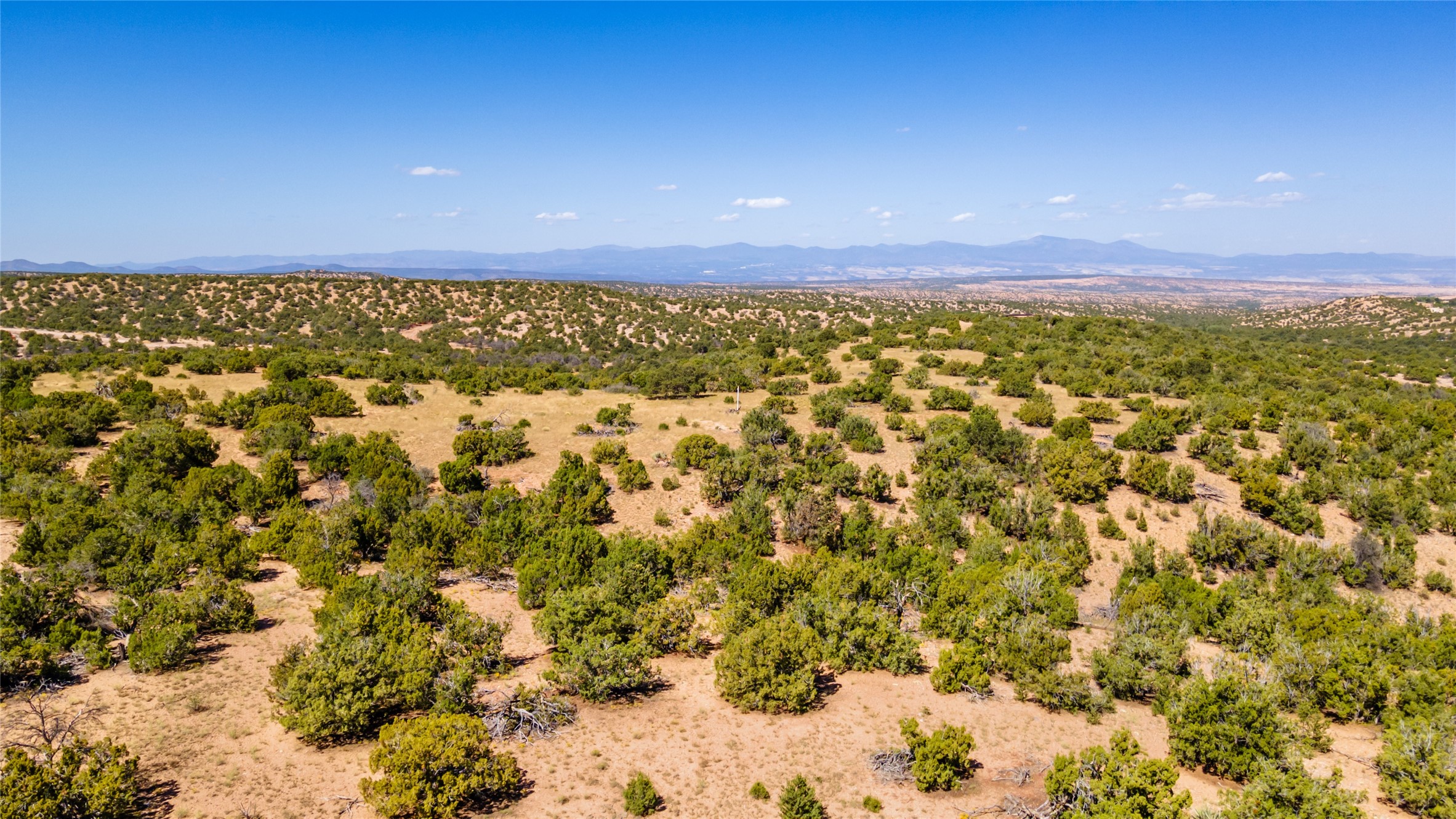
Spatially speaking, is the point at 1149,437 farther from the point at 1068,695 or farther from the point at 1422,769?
the point at 1422,769

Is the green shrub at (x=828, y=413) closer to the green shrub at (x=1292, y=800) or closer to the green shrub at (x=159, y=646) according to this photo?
the green shrub at (x=1292, y=800)

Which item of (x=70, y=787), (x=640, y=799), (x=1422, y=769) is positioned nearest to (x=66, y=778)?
(x=70, y=787)

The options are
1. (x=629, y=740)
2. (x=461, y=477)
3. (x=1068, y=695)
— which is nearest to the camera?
(x=629, y=740)

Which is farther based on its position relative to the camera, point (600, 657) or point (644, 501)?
point (644, 501)

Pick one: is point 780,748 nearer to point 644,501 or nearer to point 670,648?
point 670,648

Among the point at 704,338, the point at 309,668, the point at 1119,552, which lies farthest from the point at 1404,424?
the point at 704,338

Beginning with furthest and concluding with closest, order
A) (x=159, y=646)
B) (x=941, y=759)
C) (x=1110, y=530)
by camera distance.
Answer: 1. (x=1110, y=530)
2. (x=159, y=646)
3. (x=941, y=759)

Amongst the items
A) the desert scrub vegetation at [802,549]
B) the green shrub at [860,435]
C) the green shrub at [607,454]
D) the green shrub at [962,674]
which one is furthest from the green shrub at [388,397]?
the green shrub at [962,674]
